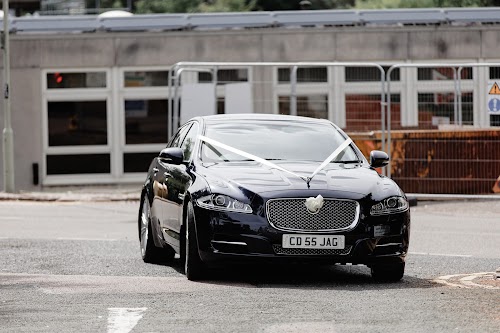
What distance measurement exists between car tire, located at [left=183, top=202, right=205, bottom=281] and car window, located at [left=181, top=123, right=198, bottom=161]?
139cm

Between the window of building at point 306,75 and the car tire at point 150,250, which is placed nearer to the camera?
the car tire at point 150,250

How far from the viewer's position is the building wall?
105 feet

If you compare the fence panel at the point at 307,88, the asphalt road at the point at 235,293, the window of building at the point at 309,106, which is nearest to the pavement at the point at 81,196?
the fence panel at the point at 307,88

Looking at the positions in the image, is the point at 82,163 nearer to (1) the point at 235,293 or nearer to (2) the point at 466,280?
(2) the point at 466,280

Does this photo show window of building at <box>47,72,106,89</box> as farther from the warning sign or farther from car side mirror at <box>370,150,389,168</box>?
car side mirror at <box>370,150,389,168</box>

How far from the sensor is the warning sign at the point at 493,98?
21.3 m

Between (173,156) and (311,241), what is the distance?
1.95 meters

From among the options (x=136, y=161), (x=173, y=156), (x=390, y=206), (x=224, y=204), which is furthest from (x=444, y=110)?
(x=224, y=204)

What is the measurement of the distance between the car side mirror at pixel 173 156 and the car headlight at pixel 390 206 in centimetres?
212

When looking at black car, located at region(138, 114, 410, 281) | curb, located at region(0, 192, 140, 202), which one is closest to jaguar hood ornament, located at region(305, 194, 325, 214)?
black car, located at region(138, 114, 410, 281)

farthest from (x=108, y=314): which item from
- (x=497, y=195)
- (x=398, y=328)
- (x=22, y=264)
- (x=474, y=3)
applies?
(x=474, y=3)

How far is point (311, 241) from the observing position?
1219 cm

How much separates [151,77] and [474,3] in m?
22.1

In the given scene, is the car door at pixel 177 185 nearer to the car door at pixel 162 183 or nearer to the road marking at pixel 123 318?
the car door at pixel 162 183
